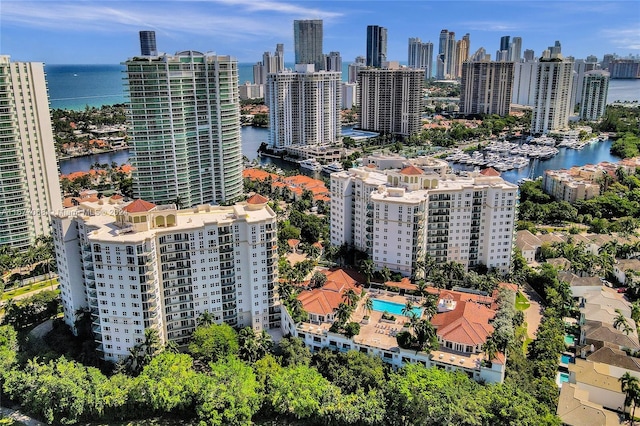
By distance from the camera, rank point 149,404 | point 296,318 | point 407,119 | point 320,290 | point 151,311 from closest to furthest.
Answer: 1. point 149,404
2. point 151,311
3. point 296,318
4. point 320,290
5. point 407,119

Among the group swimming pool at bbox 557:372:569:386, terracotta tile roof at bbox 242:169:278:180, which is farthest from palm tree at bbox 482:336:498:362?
terracotta tile roof at bbox 242:169:278:180

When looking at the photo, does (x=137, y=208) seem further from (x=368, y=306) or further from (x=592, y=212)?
(x=592, y=212)

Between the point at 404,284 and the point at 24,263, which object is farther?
the point at 24,263

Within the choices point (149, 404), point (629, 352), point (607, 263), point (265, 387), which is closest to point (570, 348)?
point (629, 352)

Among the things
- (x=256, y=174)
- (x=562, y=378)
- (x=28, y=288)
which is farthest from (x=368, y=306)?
(x=256, y=174)

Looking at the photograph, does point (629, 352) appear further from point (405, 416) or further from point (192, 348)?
point (192, 348)

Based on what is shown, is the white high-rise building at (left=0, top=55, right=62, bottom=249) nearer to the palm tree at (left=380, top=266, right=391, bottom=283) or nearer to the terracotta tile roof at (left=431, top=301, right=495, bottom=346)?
the palm tree at (left=380, top=266, right=391, bottom=283)

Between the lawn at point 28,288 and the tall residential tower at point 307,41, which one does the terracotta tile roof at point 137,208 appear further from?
the tall residential tower at point 307,41
